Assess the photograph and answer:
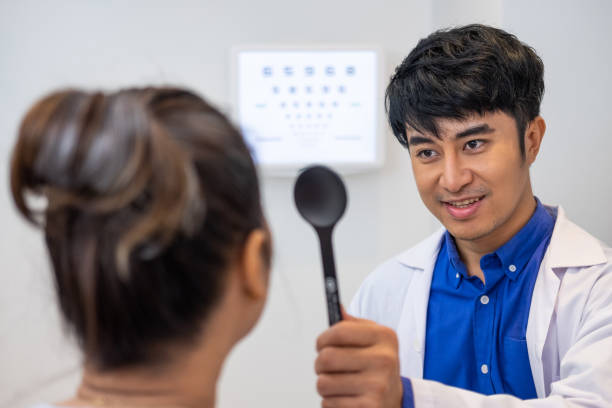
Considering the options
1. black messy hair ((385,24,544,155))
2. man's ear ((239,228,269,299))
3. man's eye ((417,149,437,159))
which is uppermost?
black messy hair ((385,24,544,155))

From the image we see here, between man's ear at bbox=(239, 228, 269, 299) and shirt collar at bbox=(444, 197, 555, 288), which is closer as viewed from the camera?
man's ear at bbox=(239, 228, 269, 299)

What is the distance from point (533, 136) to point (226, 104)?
2.90 feet

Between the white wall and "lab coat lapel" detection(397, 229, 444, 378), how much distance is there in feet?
1.50

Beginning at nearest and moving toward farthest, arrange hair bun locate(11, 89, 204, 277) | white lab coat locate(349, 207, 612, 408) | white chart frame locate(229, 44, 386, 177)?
hair bun locate(11, 89, 204, 277) < white lab coat locate(349, 207, 612, 408) < white chart frame locate(229, 44, 386, 177)

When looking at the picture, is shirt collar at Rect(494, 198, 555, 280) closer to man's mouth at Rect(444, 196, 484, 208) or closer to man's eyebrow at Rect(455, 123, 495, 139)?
man's mouth at Rect(444, 196, 484, 208)

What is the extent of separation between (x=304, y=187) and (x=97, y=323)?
1.14 feet

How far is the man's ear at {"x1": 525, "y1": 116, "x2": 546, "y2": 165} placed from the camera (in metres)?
1.10

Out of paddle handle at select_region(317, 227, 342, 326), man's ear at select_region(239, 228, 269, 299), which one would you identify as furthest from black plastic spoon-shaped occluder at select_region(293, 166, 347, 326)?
man's ear at select_region(239, 228, 269, 299)

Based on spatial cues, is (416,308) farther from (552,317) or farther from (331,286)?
(331,286)

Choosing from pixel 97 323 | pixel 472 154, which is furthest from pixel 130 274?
pixel 472 154

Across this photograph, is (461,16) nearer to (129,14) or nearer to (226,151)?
(129,14)

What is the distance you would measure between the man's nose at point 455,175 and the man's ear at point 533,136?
5.2 inches

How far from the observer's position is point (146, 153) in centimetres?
50

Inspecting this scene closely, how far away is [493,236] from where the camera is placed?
1.14 metres
